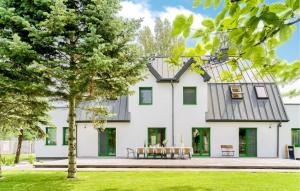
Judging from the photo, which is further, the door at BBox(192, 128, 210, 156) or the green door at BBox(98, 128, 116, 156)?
the green door at BBox(98, 128, 116, 156)

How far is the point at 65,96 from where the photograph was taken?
1769 centimetres

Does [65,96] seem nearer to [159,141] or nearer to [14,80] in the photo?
[14,80]

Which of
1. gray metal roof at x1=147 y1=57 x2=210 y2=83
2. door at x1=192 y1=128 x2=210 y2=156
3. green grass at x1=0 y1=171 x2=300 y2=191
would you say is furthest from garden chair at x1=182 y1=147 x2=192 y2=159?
green grass at x1=0 y1=171 x2=300 y2=191

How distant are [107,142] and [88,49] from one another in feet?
50.2

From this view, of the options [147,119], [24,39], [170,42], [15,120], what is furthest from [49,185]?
[170,42]

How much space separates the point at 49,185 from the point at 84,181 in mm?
1492

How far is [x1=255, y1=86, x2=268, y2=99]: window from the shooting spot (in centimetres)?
3075

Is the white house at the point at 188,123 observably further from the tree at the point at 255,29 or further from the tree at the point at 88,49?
the tree at the point at 255,29

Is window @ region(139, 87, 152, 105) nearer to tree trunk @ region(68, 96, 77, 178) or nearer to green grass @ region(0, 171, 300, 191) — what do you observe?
green grass @ region(0, 171, 300, 191)

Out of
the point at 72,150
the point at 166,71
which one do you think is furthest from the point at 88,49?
the point at 166,71

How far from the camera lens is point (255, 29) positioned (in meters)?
2.23

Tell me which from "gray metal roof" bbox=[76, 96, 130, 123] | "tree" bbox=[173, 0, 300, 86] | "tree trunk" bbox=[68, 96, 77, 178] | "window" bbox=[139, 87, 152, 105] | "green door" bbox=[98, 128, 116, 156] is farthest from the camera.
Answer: "window" bbox=[139, 87, 152, 105]

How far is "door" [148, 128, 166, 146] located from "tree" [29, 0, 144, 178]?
40.7ft

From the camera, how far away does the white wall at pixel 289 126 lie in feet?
98.3
